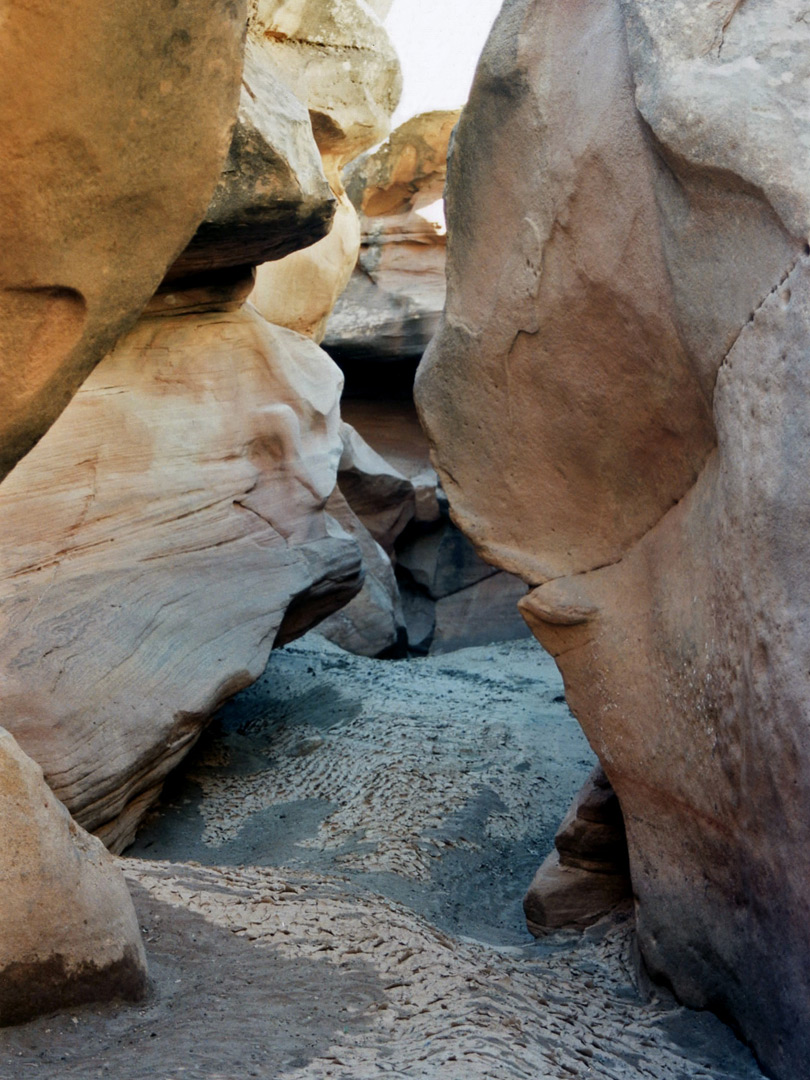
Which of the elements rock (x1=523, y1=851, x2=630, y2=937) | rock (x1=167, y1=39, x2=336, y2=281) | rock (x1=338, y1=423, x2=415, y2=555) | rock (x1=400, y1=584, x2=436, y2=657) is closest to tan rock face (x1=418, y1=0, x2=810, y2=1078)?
rock (x1=523, y1=851, x2=630, y2=937)

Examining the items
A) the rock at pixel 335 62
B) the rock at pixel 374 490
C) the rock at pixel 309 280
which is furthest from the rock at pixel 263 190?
the rock at pixel 374 490

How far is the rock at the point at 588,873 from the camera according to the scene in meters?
3.61

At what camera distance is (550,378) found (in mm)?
3248

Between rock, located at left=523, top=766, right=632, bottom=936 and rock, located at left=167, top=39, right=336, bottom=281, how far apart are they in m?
2.80

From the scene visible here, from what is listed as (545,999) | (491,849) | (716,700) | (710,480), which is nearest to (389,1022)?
(545,999)

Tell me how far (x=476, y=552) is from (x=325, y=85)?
13.4 ft

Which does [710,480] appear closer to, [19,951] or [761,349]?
[761,349]

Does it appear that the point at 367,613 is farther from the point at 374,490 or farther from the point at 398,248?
the point at 398,248

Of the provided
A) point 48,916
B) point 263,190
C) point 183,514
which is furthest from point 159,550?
point 48,916

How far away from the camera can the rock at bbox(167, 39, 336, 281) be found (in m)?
4.69

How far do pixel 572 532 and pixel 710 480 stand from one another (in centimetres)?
68

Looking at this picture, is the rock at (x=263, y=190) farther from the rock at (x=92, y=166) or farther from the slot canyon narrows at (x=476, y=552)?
the rock at (x=92, y=166)

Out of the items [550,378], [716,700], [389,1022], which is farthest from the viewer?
[550,378]

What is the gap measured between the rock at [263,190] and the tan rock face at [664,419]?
157 centimetres
